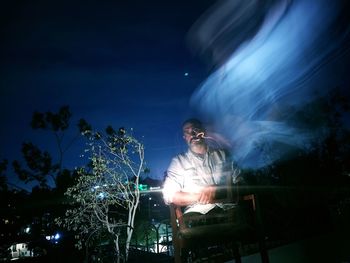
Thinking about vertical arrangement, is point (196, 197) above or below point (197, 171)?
below

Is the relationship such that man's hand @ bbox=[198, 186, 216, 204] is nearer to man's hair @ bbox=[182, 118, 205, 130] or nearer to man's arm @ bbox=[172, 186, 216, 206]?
man's arm @ bbox=[172, 186, 216, 206]

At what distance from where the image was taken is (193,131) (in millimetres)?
2635

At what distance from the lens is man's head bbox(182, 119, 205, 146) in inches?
104

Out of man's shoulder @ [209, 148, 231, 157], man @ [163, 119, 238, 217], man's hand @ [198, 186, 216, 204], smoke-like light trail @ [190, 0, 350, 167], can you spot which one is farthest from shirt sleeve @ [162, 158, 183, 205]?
smoke-like light trail @ [190, 0, 350, 167]

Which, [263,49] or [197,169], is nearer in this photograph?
[197,169]

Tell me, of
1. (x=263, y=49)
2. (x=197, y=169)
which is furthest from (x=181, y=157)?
(x=263, y=49)

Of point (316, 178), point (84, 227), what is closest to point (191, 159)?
point (84, 227)

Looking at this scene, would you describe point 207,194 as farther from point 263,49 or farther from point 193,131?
point 263,49

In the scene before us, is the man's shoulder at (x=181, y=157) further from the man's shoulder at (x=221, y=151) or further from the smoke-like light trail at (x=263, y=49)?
the smoke-like light trail at (x=263, y=49)

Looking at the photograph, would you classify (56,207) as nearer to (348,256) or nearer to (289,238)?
(289,238)

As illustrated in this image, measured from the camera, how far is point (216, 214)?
246 cm

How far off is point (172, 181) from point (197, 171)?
0.26m

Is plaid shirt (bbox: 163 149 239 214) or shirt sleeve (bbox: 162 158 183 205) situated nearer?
shirt sleeve (bbox: 162 158 183 205)

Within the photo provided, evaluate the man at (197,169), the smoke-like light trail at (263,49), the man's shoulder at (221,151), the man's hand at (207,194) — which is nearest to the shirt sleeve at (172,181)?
the man at (197,169)
